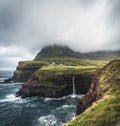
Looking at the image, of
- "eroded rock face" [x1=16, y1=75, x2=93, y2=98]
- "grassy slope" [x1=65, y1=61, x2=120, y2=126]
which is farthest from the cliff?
"grassy slope" [x1=65, y1=61, x2=120, y2=126]

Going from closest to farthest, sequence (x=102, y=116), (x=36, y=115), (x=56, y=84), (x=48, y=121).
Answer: (x=102, y=116) < (x=48, y=121) < (x=36, y=115) < (x=56, y=84)

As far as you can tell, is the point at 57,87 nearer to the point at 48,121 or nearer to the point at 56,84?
the point at 56,84

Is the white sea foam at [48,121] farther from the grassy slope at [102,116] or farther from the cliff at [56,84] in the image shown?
the cliff at [56,84]

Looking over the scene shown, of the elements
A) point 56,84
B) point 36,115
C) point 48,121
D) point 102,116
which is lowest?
point 48,121

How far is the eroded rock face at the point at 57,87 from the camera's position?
13212 centimetres

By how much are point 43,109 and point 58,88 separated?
1434 inches

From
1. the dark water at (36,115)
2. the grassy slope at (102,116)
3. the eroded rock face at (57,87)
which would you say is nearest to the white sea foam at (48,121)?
the dark water at (36,115)

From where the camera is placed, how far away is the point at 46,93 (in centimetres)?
13300

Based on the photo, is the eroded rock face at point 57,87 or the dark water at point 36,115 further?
the eroded rock face at point 57,87

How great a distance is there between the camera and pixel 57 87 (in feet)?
440

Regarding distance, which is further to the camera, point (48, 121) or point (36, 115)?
point (36, 115)

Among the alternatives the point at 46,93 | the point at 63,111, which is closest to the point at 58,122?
the point at 63,111

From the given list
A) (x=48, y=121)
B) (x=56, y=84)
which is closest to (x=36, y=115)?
(x=48, y=121)

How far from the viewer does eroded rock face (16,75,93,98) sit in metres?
132
